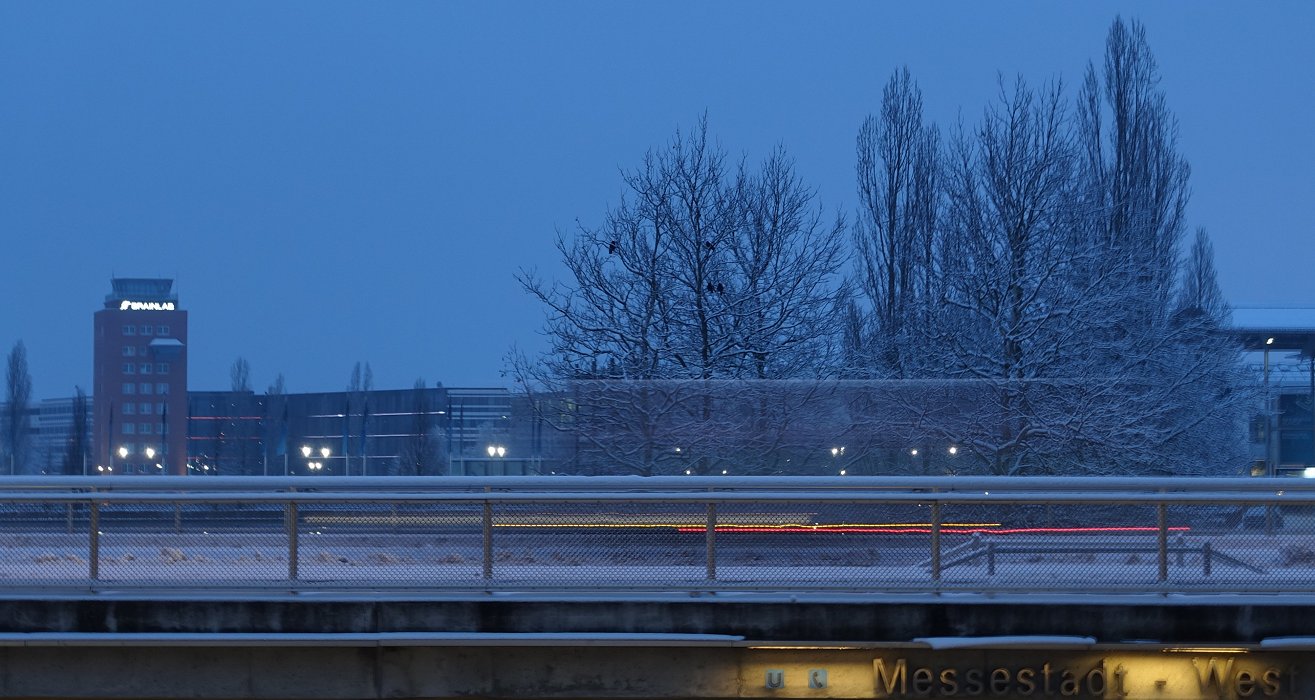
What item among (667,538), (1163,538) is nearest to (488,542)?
(667,538)

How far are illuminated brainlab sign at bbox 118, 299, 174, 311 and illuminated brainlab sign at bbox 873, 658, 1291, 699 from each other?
259 feet

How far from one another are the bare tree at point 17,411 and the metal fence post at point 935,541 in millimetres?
40936

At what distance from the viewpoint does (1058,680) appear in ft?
33.0

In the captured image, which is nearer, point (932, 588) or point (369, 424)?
point (932, 588)

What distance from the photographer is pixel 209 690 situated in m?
10.2

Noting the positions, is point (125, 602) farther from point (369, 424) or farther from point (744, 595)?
point (369, 424)

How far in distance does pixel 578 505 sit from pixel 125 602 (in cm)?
366

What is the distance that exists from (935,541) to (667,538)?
7.04 feet

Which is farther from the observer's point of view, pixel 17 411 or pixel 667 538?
pixel 17 411

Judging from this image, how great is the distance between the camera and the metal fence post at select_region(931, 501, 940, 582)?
996cm

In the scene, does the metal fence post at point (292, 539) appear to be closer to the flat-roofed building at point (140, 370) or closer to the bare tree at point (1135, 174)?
the bare tree at point (1135, 174)

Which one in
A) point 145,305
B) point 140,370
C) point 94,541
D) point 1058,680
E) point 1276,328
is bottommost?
point 1058,680

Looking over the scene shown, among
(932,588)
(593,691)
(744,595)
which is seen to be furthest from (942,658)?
(593,691)

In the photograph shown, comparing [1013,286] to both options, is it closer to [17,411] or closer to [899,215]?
[899,215]
